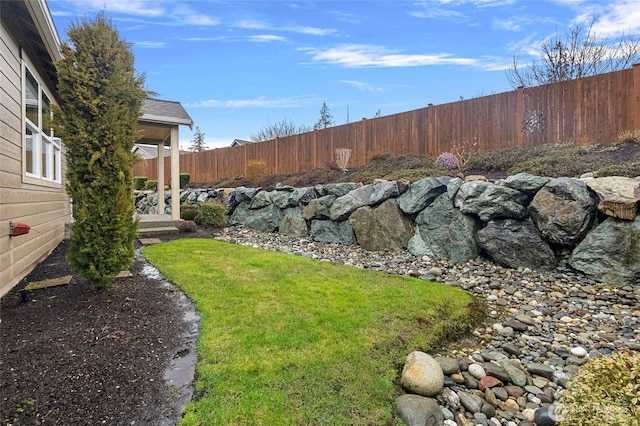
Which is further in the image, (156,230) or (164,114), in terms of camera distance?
(164,114)

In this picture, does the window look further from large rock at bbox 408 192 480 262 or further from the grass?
large rock at bbox 408 192 480 262

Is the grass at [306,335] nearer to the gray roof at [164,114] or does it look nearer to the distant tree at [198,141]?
the gray roof at [164,114]

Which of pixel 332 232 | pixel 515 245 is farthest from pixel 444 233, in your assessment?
pixel 332 232

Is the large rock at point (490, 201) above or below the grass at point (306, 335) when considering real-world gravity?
above

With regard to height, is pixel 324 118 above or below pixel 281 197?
above

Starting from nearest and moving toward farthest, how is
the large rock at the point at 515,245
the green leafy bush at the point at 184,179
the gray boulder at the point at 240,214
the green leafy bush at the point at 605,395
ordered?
the green leafy bush at the point at 605,395
the large rock at the point at 515,245
the gray boulder at the point at 240,214
the green leafy bush at the point at 184,179

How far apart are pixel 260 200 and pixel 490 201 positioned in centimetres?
634

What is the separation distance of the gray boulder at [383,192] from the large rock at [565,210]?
8.04 feet

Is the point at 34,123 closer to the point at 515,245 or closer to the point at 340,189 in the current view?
the point at 340,189

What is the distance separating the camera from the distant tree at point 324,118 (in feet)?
88.4

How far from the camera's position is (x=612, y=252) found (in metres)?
4.40

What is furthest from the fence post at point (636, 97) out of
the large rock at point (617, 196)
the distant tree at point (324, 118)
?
the distant tree at point (324, 118)

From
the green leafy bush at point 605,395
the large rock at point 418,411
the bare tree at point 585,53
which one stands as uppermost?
the bare tree at point 585,53

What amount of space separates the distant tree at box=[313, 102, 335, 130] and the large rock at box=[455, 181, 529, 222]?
72.5 feet
